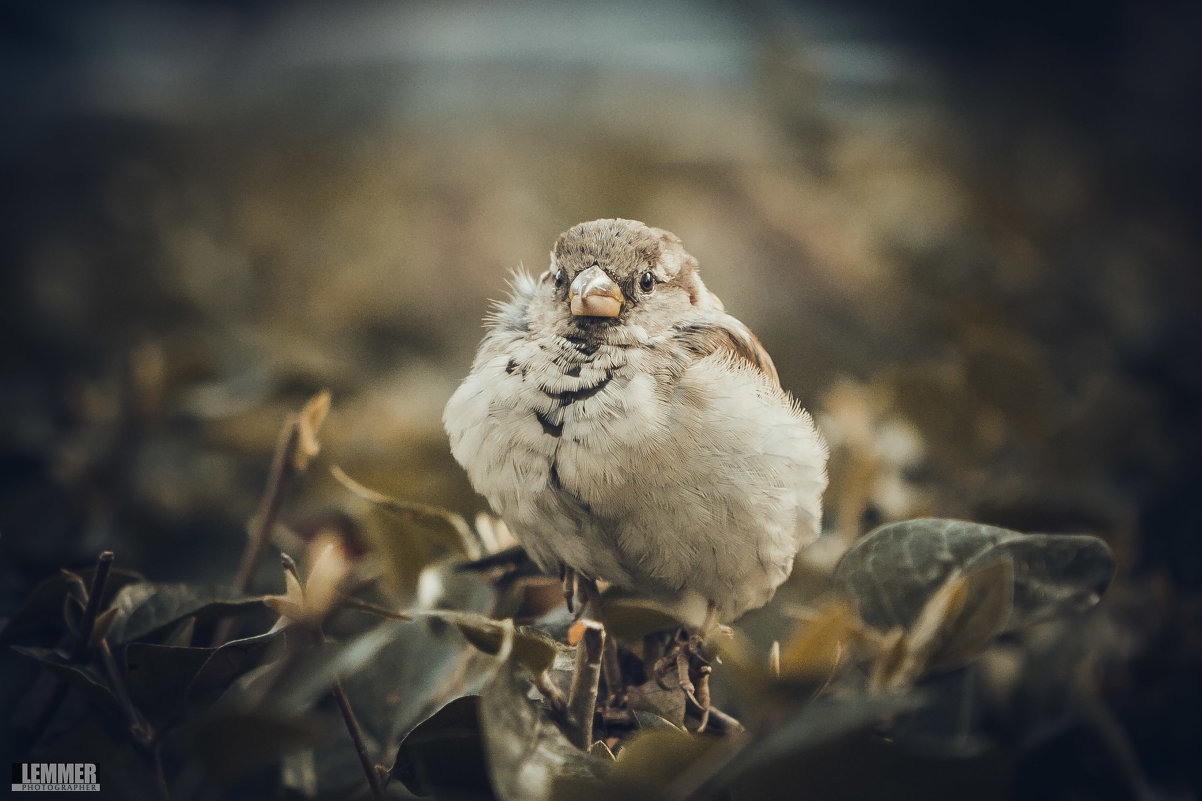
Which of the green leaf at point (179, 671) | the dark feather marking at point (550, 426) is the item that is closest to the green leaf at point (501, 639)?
the green leaf at point (179, 671)

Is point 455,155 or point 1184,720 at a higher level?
point 455,155

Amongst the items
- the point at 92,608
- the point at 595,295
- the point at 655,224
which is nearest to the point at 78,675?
the point at 92,608

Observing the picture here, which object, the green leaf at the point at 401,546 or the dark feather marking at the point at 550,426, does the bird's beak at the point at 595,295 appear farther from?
the green leaf at the point at 401,546

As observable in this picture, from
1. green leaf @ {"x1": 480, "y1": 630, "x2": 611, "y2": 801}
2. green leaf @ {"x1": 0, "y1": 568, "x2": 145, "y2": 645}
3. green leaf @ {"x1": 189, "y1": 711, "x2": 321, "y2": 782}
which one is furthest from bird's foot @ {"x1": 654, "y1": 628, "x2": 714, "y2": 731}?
green leaf @ {"x1": 0, "y1": 568, "x2": 145, "y2": 645}

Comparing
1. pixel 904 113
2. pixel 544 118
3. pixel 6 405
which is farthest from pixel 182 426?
pixel 904 113

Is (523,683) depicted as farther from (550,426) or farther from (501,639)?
(550,426)

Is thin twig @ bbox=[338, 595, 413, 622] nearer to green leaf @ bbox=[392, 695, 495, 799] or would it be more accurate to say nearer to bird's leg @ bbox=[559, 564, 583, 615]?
green leaf @ bbox=[392, 695, 495, 799]

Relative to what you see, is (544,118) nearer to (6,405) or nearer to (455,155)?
(455,155)
